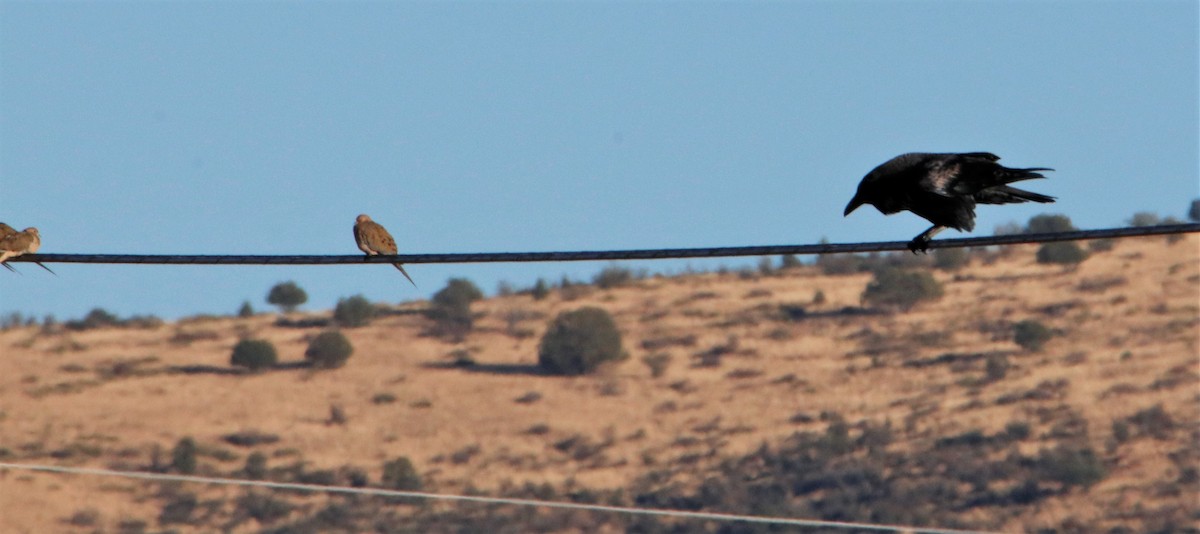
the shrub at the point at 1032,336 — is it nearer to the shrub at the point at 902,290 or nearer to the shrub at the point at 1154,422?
the shrub at the point at 902,290

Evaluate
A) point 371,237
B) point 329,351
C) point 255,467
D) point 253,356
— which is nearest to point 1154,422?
point 255,467

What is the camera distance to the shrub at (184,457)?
53.3 m

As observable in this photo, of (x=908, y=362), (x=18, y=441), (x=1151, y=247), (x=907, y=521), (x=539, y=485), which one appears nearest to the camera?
(x=907, y=521)

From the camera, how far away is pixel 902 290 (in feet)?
222

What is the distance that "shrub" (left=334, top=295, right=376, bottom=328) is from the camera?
231ft

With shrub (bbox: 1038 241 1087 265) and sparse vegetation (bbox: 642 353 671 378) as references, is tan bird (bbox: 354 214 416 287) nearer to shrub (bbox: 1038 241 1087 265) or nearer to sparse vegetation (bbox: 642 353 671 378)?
sparse vegetation (bbox: 642 353 671 378)

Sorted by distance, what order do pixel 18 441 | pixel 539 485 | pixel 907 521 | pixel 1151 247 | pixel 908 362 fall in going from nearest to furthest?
1. pixel 907 521
2. pixel 539 485
3. pixel 18 441
4. pixel 908 362
5. pixel 1151 247

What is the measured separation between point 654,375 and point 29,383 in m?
20.9

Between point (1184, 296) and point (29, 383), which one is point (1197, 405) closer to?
point (1184, 296)

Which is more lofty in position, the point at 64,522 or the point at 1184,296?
the point at 1184,296

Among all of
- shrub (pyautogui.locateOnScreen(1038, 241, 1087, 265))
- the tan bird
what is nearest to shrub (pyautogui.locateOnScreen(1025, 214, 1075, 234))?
shrub (pyautogui.locateOnScreen(1038, 241, 1087, 265))

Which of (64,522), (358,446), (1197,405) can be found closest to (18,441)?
(64,522)

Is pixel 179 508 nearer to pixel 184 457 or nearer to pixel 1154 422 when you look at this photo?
pixel 184 457

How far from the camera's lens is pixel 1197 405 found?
5344cm
